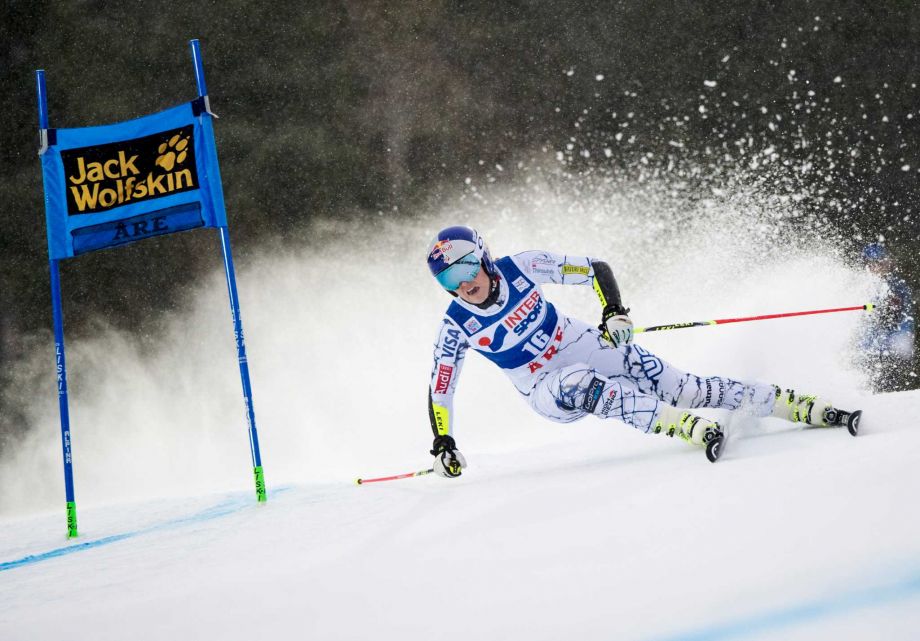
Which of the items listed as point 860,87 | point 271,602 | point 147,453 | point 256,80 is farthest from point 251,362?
point 860,87

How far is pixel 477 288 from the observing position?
132 inches

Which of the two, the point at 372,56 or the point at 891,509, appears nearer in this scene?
the point at 891,509

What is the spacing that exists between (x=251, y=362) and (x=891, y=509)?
6714 mm

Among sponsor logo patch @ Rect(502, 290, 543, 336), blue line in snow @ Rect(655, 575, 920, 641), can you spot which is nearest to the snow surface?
blue line in snow @ Rect(655, 575, 920, 641)

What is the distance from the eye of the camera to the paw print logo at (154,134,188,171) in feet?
14.1

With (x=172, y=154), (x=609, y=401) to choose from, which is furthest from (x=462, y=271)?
(x=172, y=154)

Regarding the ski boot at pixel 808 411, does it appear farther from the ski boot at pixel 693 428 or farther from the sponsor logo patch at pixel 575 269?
the sponsor logo patch at pixel 575 269

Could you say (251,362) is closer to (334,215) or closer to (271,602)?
(334,215)

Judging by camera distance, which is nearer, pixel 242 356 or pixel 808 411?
pixel 808 411

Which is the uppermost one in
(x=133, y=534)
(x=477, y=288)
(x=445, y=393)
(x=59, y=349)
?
(x=59, y=349)

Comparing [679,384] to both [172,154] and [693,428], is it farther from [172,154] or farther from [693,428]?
[172,154]

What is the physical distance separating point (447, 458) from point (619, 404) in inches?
34.6

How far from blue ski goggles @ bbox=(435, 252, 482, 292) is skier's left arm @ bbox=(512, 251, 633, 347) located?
295mm

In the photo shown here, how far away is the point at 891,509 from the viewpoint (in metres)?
→ 1.92
